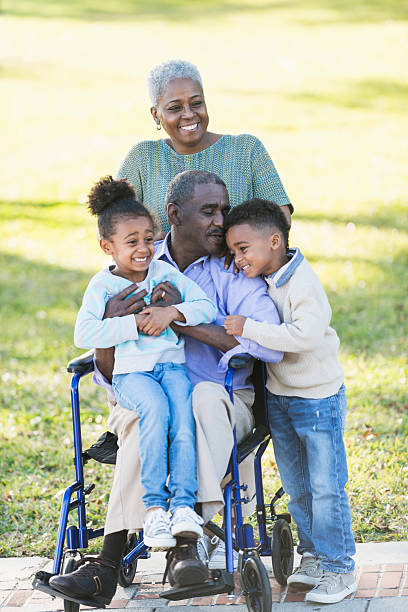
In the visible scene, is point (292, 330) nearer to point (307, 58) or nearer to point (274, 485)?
point (274, 485)

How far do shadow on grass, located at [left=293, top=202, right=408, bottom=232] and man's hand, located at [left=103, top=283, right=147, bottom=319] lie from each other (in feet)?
22.8

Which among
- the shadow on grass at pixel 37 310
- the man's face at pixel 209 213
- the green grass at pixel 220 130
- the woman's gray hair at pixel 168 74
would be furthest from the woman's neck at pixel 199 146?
the shadow on grass at pixel 37 310

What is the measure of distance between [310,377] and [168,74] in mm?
1521

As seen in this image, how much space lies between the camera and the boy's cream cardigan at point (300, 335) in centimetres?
364

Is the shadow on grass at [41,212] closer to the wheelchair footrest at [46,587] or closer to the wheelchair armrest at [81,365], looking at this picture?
the wheelchair armrest at [81,365]

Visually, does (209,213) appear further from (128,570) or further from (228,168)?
(128,570)

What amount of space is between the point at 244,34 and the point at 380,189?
1241cm

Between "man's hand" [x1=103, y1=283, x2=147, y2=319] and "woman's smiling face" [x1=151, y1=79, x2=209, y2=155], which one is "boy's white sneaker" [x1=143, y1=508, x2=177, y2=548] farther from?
"woman's smiling face" [x1=151, y1=79, x2=209, y2=155]

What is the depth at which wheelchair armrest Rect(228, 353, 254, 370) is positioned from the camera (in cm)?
361

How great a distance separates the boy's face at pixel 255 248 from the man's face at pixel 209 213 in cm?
12

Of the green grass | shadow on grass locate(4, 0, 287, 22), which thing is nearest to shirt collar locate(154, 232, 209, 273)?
the green grass

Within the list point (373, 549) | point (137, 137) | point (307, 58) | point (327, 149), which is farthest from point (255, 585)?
point (307, 58)

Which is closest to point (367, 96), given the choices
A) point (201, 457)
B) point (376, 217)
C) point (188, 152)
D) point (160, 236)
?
point (376, 217)

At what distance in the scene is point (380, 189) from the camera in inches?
479
